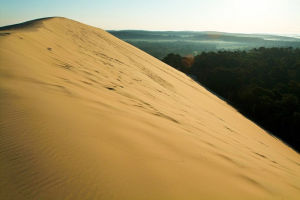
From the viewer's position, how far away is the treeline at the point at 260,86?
1109 centimetres

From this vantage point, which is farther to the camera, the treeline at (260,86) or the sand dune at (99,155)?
the treeline at (260,86)

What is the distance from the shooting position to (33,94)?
272 cm

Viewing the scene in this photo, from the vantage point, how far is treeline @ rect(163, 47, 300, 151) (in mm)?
11086

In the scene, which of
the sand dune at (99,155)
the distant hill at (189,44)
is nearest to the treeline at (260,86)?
the sand dune at (99,155)

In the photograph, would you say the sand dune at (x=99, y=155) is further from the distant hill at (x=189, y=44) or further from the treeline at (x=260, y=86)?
the distant hill at (x=189, y=44)

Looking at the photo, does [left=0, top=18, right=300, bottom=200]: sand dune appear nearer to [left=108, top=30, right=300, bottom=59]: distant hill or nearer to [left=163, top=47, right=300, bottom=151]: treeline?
[left=163, top=47, right=300, bottom=151]: treeline

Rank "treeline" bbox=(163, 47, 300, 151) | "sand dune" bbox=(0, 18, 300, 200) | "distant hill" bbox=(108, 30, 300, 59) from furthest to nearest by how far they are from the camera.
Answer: "distant hill" bbox=(108, 30, 300, 59)
"treeline" bbox=(163, 47, 300, 151)
"sand dune" bbox=(0, 18, 300, 200)

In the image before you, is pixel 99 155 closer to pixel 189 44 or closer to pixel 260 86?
pixel 260 86

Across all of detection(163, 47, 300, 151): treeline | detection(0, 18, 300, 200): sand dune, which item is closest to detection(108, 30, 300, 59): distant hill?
detection(163, 47, 300, 151): treeline

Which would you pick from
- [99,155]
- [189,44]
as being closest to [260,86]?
[99,155]

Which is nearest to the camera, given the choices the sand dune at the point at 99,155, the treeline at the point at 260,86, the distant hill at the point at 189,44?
the sand dune at the point at 99,155

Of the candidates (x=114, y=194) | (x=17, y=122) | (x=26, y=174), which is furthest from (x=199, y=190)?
(x=17, y=122)

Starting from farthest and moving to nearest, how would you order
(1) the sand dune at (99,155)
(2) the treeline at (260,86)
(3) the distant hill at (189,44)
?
(3) the distant hill at (189,44) → (2) the treeline at (260,86) → (1) the sand dune at (99,155)

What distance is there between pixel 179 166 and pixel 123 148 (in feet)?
1.73
